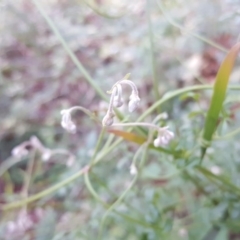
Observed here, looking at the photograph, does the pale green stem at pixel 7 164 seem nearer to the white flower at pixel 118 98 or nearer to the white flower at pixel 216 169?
the white flower at pixel 216 169

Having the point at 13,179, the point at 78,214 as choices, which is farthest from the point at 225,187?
the point at 13,179

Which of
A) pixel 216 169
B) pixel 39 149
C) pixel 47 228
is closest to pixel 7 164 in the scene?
pixel 47 228

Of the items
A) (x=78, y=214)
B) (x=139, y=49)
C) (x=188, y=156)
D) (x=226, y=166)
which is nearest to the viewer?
(x=188, y=156)

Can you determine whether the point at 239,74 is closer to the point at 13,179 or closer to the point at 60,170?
the point at 60,170

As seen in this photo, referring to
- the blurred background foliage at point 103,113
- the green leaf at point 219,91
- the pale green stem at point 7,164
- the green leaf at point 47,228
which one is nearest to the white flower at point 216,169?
the blurred background foliage at point 103,113

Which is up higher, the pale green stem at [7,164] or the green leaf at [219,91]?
the green leaf at [219,91]

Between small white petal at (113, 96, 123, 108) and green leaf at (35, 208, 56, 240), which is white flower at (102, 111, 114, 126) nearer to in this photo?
small white petal at (113, 96, 123, 108)

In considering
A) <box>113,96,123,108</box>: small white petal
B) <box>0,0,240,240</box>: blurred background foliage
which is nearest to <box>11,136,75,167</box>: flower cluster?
<box>0,0,240,240</box>: blurred background foliage
